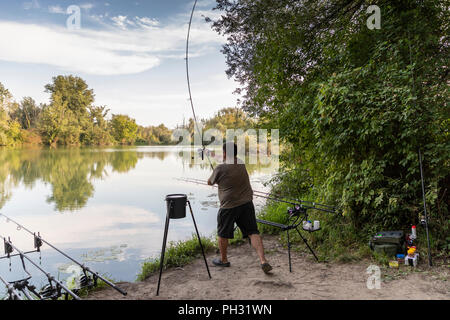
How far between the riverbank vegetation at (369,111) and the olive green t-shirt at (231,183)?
1462 millimetres

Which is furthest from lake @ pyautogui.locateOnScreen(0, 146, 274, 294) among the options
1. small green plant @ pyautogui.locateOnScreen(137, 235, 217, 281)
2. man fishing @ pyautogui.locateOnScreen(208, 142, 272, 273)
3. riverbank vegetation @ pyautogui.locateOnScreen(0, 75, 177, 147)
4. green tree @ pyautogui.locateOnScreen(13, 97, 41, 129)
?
green tree @ pyautogui.locateOnScreen(13, 97, 41, 129)

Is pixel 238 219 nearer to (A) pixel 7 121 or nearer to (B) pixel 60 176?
(B) pixel 60 176

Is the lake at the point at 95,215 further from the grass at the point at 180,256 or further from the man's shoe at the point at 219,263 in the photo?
the man's shoe at the point at 219,263

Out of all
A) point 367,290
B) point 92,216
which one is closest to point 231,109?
point 92,216

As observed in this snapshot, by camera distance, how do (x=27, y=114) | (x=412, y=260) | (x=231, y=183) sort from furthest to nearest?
1. (x=27, y=114)
2. (x=231, y=183)
3. (x=412, y=260)

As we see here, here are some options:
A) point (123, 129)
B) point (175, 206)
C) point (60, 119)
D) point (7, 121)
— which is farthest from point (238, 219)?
point (123, 129)

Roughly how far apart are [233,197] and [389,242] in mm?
2139

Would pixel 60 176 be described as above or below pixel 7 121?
below

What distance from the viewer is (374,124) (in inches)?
145

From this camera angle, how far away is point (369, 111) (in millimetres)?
3762

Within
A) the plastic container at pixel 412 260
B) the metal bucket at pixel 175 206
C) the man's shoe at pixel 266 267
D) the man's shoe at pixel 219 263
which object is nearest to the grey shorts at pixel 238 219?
the man's shoe at pixel 266 267
